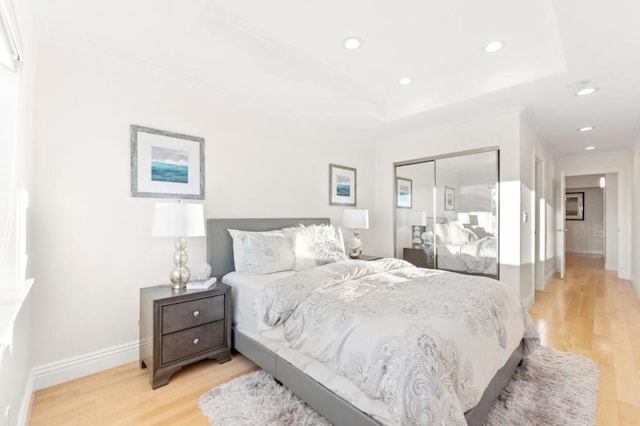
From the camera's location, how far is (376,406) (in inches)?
56.3

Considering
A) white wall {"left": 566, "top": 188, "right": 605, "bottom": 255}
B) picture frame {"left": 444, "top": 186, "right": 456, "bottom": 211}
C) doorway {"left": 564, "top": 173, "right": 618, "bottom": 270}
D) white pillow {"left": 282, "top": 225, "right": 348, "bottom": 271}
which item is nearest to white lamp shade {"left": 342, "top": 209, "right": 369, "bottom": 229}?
white pillow {"left": 282, "top": 225, "right": 348, "bottom": 271}

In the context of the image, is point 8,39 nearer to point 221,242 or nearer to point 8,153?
point 8,153

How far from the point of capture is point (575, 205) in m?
9.32

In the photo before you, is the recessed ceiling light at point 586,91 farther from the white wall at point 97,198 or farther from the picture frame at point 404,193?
the white wall at point 97,198

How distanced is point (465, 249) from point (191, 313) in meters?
3.33

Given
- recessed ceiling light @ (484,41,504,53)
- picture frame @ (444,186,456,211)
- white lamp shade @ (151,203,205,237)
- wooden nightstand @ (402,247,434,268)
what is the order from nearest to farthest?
1. white lamp shade @ (151,203,205,237)
2. recessed ceiling light @ (484,41,504,53)
3. picture frame @ (444,186,456,211)
4. wooden nightstand @ (402,247,434,268)

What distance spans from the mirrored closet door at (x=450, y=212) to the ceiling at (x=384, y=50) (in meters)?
0.65

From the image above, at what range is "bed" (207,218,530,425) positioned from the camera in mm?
1514

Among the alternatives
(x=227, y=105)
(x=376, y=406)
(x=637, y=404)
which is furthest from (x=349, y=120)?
(x=637, y=404)

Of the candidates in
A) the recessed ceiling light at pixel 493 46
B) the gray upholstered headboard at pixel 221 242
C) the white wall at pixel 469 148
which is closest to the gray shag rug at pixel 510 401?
the gray upholstered headboard at pixel 221 242

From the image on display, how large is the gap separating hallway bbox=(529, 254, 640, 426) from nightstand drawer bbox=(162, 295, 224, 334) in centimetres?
257

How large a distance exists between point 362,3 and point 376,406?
99.5 inches

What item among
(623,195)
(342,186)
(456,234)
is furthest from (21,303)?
(623,195)

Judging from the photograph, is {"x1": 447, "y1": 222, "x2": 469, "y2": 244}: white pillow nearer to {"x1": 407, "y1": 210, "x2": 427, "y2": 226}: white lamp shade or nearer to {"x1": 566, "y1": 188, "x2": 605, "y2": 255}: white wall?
{"x1": 407, "y1": 210, "x2": 427, "y2": 226}: white lamp shade
